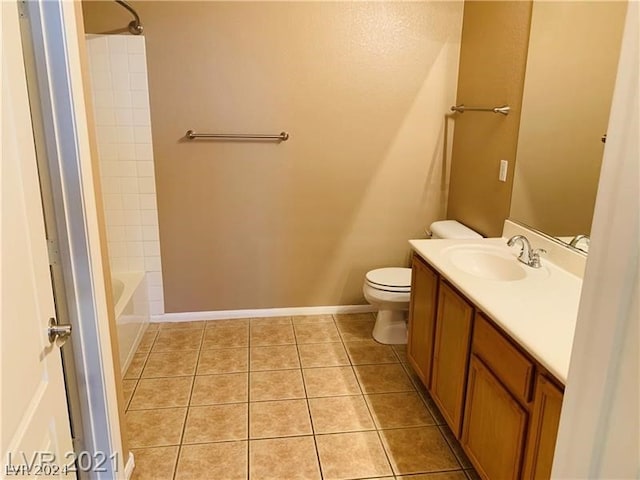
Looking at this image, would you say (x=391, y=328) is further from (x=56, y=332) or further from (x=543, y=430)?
(x=56, y=332)

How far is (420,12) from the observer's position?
2988 millimetres

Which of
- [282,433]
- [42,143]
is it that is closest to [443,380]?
[282,433]

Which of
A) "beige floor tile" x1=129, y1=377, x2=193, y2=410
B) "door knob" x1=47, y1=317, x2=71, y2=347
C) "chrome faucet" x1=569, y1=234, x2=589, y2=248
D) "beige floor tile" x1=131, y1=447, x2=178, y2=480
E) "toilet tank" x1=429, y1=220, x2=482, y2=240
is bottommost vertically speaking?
"beige floor tile" x1=131, y1=447, x2=178, y2=480

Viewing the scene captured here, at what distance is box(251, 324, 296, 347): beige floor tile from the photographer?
3.05m

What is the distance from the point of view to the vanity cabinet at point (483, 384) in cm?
139

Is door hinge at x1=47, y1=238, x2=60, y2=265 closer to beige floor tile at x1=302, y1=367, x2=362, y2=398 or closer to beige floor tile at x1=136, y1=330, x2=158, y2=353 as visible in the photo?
beige floor tile at x1=302, y1=367, x2=362, y2=398

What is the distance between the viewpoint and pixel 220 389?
8.34 feet

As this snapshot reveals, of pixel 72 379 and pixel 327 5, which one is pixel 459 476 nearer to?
pixel 72 379

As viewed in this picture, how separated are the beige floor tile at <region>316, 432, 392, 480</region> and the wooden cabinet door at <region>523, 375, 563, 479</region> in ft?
2.31

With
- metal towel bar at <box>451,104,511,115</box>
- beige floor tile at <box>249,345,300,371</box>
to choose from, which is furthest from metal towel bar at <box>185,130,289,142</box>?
beige floor tile at <box>249,345,300,371</box>

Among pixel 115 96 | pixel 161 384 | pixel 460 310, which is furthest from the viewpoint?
pixel 115 96

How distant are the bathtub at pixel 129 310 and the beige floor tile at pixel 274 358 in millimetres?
719

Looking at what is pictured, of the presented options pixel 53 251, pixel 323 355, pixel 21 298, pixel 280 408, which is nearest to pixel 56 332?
pixel 21 298

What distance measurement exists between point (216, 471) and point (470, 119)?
7.92ft
